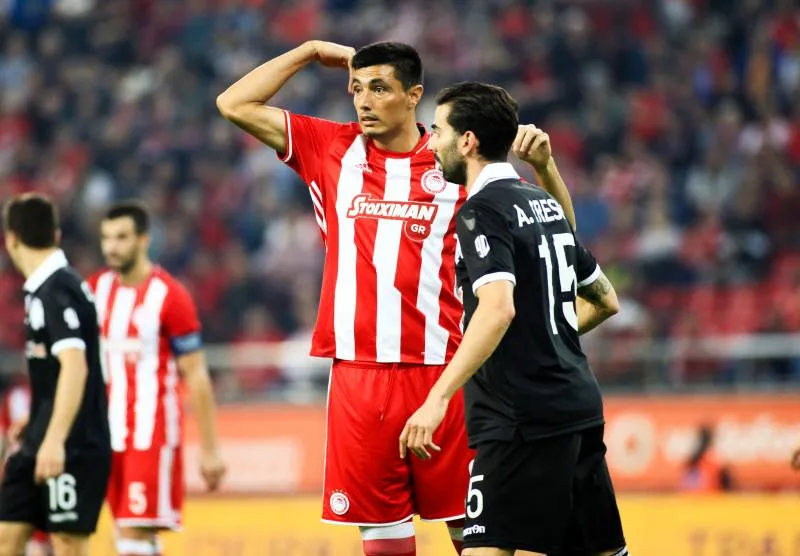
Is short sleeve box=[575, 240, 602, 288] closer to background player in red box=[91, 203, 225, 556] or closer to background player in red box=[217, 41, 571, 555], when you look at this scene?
background player in red box=[217, 41, 571, 555]

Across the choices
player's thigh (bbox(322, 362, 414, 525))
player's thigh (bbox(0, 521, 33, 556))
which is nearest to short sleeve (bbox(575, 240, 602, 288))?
player's thigh (bbox(322, 362, 414, 525))

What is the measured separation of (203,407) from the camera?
8.53m

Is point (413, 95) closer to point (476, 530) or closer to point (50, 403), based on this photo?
point (476, 530)

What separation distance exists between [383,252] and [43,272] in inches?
82.7

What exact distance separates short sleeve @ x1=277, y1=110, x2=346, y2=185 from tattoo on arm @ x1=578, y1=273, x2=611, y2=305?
1321mm

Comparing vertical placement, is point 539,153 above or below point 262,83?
below

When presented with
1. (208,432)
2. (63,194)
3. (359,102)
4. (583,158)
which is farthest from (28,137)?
(359,102)

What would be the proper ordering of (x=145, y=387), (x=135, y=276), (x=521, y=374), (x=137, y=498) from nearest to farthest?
(x=521, y=374)
(x=137, y=498)
(x=145, y=387)
(x=135, y=276)

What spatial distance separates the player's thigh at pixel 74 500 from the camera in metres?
7.16

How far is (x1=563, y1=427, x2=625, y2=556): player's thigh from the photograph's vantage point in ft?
16.9

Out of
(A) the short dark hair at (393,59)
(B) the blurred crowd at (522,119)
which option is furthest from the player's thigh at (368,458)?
Result: (B) the blurred crowd at (522,119)

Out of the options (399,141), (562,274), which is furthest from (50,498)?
(562,274)

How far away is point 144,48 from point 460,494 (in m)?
14.2

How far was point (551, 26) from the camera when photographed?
17.0 metres
